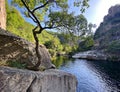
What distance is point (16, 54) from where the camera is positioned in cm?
2094

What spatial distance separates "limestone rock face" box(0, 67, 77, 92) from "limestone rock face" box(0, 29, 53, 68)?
5555 mm

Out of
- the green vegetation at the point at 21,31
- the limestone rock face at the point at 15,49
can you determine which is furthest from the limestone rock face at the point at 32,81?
the limestone rock face at the point at 15,49

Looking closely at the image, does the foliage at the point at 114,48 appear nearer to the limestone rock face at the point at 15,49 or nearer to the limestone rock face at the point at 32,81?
the limestone rock face at the point at 15,49

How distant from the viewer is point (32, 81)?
13750 mm

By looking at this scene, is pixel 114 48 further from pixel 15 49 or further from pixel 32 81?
Answer: pixel 32 81

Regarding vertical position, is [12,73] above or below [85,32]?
below

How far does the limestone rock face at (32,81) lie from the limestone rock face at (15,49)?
555cm

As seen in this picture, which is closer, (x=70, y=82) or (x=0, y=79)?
(x=0, y=79)

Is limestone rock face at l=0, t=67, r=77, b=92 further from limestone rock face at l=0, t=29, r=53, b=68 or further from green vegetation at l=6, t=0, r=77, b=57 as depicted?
limestone rock face at l=0, t=29, r=53, b=68

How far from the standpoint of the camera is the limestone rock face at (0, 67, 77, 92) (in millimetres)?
11878

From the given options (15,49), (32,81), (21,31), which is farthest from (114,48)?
(32,81)

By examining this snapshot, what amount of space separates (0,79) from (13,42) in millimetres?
9219

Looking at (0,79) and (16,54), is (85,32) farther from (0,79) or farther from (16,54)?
(0,79)

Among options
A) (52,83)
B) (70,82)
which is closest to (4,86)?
(52,83)
